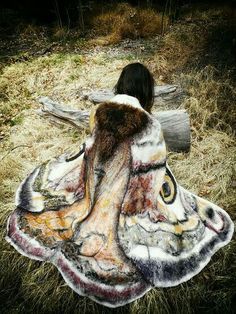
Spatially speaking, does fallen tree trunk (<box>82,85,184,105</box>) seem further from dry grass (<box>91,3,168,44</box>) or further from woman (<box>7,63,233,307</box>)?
dry grass (<box>91,3,168,44</box>)

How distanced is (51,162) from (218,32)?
6.15 meters

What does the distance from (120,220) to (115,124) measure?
2.66 ft

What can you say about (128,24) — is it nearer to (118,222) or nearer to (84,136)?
(84,136)

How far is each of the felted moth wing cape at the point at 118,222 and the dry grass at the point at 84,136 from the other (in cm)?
60

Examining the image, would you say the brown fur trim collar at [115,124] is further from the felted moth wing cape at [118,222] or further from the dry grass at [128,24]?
the dry grass at [128,24]

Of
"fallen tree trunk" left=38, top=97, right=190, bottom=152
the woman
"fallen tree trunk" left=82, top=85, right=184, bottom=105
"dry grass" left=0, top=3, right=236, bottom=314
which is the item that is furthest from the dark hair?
"fallen tree trunk" left=82, top=85, right=184, bottom=105

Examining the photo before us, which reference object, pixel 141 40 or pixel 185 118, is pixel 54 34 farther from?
pixel 185 118

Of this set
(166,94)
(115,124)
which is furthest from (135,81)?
(166,94)

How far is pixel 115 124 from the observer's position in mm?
2582

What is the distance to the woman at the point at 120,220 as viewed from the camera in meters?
2.33

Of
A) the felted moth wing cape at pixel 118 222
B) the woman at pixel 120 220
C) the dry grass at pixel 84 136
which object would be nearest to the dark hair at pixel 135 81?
the woman at pixel 120 220

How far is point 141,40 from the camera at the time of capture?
8219mm

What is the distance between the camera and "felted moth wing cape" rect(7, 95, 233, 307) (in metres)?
2.33

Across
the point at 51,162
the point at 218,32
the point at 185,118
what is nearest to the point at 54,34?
the point at 218,32
